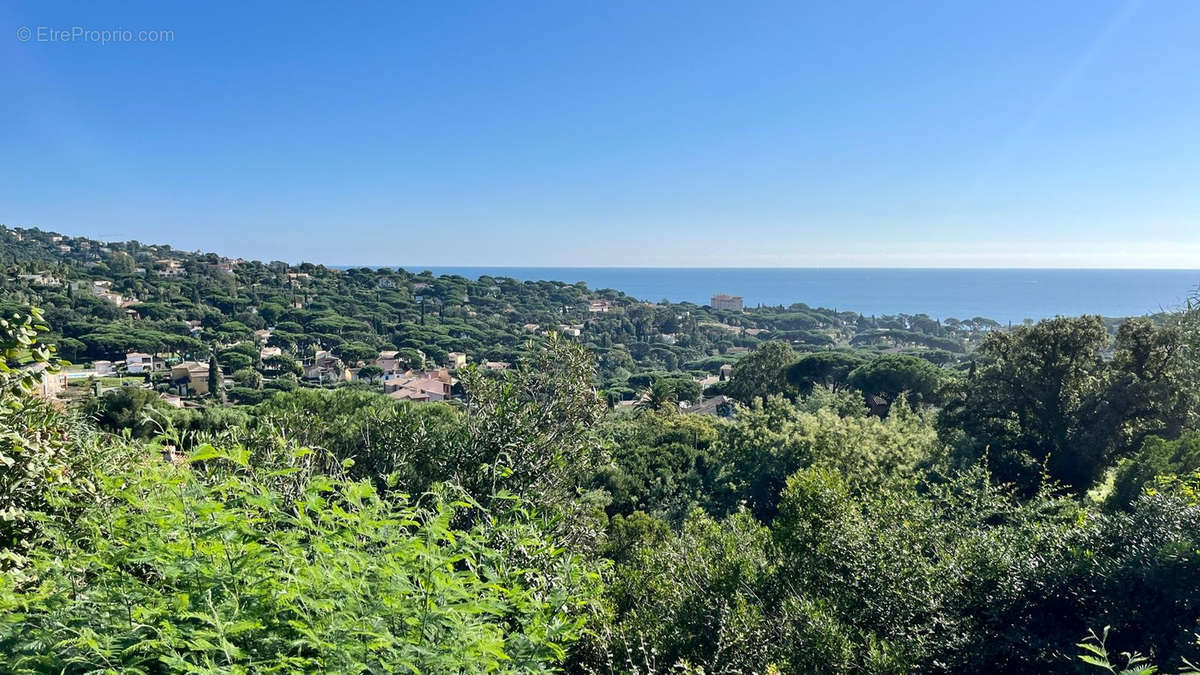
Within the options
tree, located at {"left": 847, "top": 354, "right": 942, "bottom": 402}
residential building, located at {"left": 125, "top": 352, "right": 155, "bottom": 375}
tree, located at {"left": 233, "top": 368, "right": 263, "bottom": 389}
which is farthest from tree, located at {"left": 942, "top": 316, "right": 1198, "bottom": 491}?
residential building, located at {"left": 125, "top": 352, "right": 155, "bottom": 375}

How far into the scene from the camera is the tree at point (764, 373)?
2816 cm

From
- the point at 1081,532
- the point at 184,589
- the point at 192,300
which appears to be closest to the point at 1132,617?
the point at 1081,532

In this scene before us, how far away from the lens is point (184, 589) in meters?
1.81

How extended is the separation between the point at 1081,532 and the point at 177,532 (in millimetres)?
5399

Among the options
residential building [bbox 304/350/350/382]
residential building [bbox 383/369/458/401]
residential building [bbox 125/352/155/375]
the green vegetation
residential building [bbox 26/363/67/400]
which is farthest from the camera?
residential building [bbox 304/350/350/382]

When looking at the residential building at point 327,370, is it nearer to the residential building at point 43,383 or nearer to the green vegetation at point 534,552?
the green vegetation at point 534,552

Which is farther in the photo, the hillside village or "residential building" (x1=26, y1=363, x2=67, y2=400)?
the hillside village

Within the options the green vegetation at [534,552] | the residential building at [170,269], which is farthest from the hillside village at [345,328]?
the green vegetation at [534,552]

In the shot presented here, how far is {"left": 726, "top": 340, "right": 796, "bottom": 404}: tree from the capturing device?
28.2 meters

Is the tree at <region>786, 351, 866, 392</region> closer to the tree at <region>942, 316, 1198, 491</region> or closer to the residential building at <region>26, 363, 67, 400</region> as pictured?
the tree at <region>942, 316, 1198, 491</region>

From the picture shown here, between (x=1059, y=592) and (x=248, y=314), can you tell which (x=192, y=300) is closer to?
(x=248, y=314)

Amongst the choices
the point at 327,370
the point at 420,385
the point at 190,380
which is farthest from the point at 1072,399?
the point at 327,370

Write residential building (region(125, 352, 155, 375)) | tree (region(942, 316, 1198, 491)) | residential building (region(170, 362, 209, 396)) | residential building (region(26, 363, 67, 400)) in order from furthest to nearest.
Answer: residential building (region(125, 352, 155, 375)) → residential building (region(170, 362, 209, 396)) → tree (region(942, 316, 1198, 491)) → residential building (region(26, 363, 67, 400))

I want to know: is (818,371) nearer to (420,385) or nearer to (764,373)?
(764,373)
